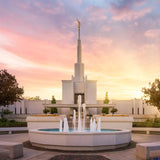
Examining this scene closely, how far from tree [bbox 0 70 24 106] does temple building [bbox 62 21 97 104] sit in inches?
436

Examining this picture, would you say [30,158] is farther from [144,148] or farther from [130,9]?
[130,9]

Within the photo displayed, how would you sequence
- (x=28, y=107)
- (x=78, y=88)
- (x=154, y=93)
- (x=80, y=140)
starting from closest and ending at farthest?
(x=80, y=140)
(x=154, y=93)
(x=78, y=88)
(x=28, y=107)

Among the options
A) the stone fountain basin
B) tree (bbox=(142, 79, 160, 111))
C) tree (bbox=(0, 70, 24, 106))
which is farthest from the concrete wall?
the stone fountain basin

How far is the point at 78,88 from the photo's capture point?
37750mm

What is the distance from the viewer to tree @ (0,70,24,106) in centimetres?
2589

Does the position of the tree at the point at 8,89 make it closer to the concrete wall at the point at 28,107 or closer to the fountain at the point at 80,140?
the concrete wall at the point at 28,107

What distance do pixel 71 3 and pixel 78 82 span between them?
23.8m

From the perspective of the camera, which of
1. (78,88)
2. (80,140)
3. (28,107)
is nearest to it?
(80,140)

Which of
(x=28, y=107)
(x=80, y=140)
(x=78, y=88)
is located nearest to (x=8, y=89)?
(x=78, y=88)

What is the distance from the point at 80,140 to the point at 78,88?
27.1 meters

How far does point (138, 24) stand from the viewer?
17.2 metres

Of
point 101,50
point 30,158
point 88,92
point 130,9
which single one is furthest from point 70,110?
point 30,158

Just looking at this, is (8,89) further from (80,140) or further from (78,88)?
(80,140)

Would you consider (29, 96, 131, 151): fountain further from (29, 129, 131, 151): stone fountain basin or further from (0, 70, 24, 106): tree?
(0, 70, 24, 106): tree
